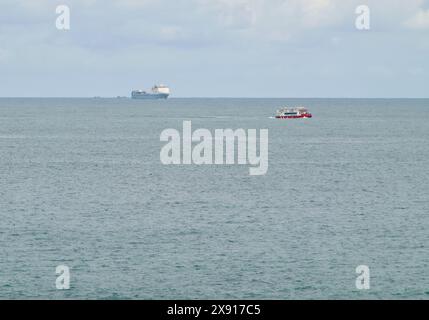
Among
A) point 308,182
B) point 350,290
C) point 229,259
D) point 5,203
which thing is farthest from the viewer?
point 308,182

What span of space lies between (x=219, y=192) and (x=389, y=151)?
2972 inches

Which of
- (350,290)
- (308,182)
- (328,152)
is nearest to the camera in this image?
(350,290)

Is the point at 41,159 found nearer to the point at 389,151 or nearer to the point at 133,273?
the point at 389,151

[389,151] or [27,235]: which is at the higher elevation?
[389,151]

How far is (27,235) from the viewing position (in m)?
79.4

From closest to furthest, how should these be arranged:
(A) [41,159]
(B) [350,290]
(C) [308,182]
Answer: (B) [350,290]
(C) [308,182]
(A) [41,159]

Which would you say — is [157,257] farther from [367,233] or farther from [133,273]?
[367,233]

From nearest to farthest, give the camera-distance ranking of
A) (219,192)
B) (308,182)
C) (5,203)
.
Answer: (5,203)
(219,192)
(308,182)

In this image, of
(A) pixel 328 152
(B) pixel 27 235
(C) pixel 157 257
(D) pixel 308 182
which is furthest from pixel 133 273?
(A) pixel 328 152
